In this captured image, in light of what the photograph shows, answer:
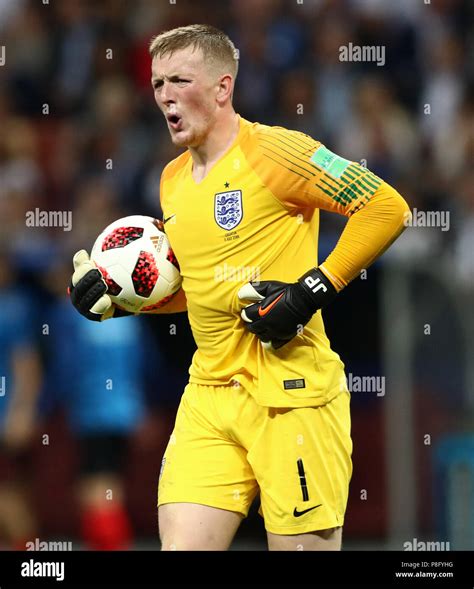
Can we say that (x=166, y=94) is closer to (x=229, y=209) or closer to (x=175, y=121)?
(x=175, y=121)

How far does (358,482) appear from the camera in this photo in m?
8.30

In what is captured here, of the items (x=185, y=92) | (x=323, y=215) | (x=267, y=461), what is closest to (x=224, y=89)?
(x=185, y=92)

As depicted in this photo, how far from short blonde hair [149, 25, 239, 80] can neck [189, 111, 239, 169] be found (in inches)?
8.3

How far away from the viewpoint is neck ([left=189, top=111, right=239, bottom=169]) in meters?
4.82

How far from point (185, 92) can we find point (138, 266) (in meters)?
0.74

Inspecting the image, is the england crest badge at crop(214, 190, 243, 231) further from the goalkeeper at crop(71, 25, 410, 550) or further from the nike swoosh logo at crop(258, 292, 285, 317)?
the nike swoosh logo at crop(258, 292, 285, 317)

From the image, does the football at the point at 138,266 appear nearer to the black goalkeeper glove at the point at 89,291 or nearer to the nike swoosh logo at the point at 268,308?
the black goalkeeper glove at the point at 89,291

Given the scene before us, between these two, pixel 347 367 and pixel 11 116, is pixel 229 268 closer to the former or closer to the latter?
pixel 347 367

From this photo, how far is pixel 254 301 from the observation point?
Answer: 462cm

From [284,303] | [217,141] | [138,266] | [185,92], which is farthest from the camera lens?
[138,266]

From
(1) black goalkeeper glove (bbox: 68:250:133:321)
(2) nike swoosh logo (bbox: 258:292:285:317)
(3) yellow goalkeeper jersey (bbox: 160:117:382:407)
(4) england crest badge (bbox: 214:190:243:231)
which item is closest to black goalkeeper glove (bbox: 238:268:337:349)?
(2) nike swoosh logo (bbox: 258:292:285:317)

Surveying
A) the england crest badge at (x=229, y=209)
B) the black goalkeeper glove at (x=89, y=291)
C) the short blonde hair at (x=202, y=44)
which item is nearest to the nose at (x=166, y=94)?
the short blonde hair at (x=202, y=44)

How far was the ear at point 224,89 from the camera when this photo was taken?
189 inches

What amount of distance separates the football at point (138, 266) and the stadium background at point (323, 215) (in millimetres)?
2889
